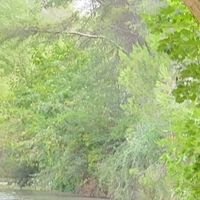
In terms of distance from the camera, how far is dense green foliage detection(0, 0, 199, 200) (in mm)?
11344

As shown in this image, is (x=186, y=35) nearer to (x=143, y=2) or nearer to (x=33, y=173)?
(x=143, y=2)

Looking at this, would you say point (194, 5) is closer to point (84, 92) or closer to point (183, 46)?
point (183, 46)

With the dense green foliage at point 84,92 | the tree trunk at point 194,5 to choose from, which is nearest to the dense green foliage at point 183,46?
the tree trunk at point 194,5

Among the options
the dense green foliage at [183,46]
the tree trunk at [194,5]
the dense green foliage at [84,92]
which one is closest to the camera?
the tree trunk at [194,5]

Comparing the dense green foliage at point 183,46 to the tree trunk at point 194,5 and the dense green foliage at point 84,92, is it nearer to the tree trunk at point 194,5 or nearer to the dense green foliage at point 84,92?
the tree trunk at point 194,5

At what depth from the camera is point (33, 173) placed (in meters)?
18.7

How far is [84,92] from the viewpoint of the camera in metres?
14.4

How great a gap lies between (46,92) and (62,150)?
74.8 inches

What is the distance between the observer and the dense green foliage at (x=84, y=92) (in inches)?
447

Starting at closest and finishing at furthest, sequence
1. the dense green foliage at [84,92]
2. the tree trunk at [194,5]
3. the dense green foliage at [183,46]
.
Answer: the tree trunk at [194,5]
the dense green foliage at [183,46]
the dense green foliage at [84,92]

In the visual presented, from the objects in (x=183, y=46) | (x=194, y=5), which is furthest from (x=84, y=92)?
(x=194, y=5)

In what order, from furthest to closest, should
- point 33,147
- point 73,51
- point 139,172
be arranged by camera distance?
point 33,147
point 73,51
point 139,172

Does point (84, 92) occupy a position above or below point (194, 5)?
above

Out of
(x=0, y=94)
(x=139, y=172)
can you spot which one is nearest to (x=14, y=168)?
(x=0, y=94)
